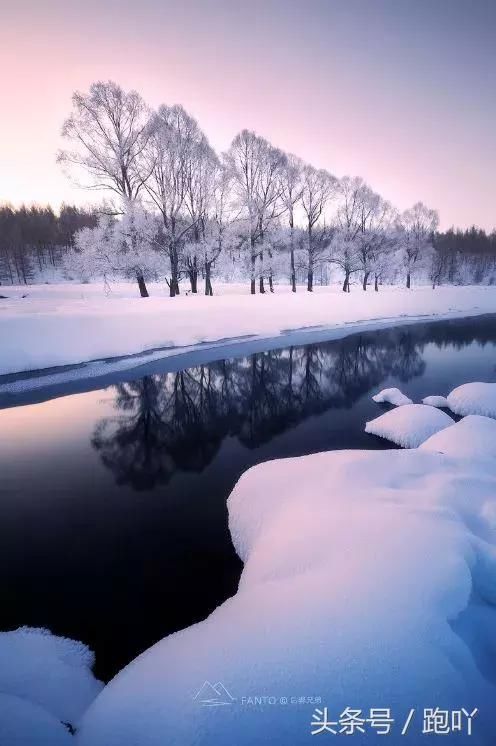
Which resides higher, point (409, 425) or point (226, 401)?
point (409, 425)

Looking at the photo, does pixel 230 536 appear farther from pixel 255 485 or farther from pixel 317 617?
pixel 317 617

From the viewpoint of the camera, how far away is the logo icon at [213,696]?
212cm

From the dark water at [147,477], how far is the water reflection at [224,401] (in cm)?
4

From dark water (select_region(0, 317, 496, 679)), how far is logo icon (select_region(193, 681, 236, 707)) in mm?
1136

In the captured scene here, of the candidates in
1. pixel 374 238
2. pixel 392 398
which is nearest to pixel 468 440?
pixel 392 398

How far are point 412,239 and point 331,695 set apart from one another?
50868 mm

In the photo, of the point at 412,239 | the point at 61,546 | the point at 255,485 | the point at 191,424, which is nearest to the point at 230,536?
the point at 255,485

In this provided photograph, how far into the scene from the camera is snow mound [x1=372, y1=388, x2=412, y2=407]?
30.1ft

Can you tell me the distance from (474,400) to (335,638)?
7910 mm

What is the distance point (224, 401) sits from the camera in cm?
969

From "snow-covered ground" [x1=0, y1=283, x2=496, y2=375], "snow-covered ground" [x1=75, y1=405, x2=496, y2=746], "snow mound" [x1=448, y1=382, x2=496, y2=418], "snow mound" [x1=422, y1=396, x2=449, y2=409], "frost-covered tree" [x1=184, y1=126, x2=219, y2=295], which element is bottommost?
"snow mound" [x1=422, y1=396, x2=449, y2=409]

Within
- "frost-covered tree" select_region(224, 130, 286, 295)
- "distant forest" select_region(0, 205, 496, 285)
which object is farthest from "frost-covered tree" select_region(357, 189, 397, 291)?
"distant forest" select_region(0, 205, 496, 285)

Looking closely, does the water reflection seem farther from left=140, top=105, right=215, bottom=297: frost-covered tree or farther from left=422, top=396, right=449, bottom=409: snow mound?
left=140, top=105, right=215, bottom=297: frost-covered tree

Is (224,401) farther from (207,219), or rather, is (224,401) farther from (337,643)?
(207,219)
